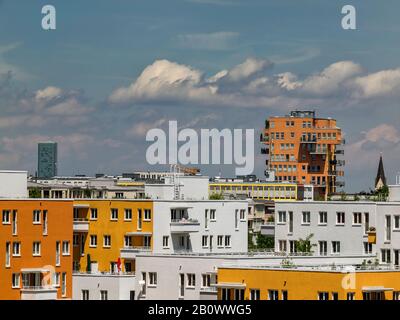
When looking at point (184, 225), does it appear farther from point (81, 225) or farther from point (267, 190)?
point (267, 190)

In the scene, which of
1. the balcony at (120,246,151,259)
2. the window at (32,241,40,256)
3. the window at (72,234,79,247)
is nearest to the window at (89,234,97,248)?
the window at (72,234,79,247)

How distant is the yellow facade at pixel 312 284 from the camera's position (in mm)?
63562

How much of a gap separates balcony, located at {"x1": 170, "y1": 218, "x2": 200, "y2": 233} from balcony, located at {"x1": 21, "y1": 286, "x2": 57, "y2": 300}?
1484 centimetres

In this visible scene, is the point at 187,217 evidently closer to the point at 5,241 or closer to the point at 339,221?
the point at 339,221

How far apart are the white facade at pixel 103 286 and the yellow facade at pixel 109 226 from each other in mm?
10833

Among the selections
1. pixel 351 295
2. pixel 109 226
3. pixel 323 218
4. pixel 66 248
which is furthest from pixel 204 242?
pixel 351 295

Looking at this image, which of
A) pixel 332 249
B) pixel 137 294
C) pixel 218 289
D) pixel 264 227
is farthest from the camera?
pixel 264 227

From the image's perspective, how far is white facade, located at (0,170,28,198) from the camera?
91.3 m

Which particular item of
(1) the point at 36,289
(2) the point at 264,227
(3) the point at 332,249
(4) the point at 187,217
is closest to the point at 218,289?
(1) the point at 36,289

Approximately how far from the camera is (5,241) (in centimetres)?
→ 8788

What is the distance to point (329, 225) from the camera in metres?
95.6

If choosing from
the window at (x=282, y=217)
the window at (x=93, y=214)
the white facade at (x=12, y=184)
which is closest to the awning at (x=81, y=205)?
the window at (x=93, y=214)

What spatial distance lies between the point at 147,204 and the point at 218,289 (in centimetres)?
3148

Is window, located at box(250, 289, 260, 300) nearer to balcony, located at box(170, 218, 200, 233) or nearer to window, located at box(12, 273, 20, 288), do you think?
window, located at box(12, 273, 20, 288)
